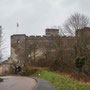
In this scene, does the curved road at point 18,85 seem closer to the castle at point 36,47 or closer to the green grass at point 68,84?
the green grass at point 68,84

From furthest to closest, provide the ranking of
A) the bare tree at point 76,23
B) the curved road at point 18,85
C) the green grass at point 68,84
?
the bare tree at point 76,23 → the curved road at point 18,85 → the green grass at point 68,84

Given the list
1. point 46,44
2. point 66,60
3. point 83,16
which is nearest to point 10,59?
point 46,44

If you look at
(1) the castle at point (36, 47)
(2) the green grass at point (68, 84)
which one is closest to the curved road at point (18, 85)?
(2) the green grass at point (68, 84)

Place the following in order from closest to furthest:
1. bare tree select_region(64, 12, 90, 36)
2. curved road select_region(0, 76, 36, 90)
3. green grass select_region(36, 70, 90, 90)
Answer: green grass select_region(36, 70, 90, 90) < curved road select_region(0, 76, 36, 90) < bare tree select_region(64, 12, 90, 36)

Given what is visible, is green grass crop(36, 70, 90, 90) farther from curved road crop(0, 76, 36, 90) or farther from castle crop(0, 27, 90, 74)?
castle crop(0, 27, 90, 74)

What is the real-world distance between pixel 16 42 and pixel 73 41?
19326 mm

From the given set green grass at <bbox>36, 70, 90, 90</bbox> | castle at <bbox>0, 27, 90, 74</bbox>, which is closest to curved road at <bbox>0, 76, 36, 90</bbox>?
green grass at <bbox>36, 70, 90, 90</bbox>

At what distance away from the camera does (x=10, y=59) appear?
161 ft

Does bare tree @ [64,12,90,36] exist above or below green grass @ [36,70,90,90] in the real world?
above

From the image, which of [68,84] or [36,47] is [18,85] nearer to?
[68,84]

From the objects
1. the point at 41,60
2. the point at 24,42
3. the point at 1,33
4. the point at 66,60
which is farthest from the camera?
the point at 24,42

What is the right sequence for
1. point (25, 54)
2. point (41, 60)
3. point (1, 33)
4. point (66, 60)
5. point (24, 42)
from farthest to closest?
1. point (24, 42)
2. point (25, 54)
3. point (41, 60)
4. point (66, 60)
5. point (1, 33)

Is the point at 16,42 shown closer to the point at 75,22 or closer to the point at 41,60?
the point at 41,60

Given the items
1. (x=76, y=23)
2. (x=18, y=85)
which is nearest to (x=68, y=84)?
(x=18, y=85)
